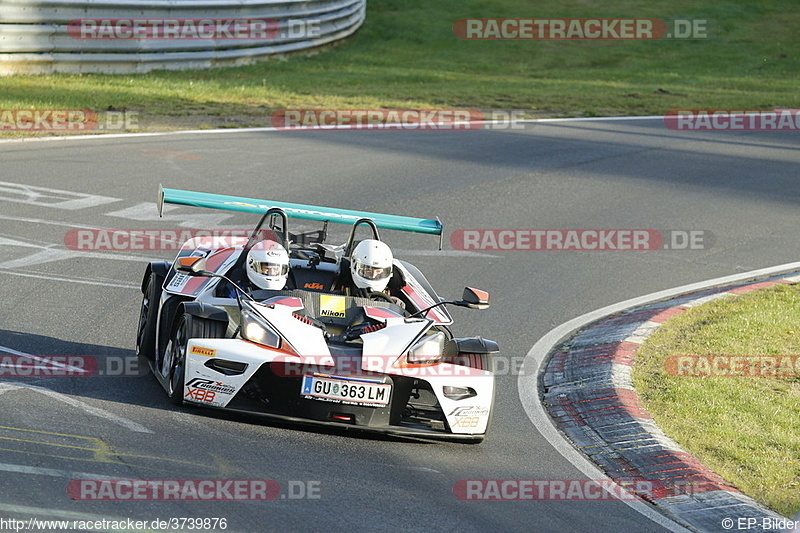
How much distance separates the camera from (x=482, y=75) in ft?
94.9

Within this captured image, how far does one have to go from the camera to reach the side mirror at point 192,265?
8.68m

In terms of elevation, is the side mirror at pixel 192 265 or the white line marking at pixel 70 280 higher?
the side mirror at pixel 192 265

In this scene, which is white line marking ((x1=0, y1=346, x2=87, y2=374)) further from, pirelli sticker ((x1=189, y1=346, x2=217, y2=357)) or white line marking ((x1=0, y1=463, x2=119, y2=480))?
white line marking ((x1=0, y1=463, x2=119, y2=480))

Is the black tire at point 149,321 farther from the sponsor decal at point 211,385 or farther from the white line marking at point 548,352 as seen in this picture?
the white line marking at point 548,352

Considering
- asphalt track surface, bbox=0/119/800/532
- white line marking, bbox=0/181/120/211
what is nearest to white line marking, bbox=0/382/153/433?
asphalt track surface, bbox=0/119/800/532

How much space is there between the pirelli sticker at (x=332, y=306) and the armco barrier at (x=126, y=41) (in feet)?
45.6

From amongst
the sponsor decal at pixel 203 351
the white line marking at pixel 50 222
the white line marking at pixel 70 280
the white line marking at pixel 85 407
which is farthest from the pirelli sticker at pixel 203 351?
the white line marking at pixel 50 222

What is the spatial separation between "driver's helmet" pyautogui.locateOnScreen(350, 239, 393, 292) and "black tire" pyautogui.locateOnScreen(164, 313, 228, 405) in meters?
1.39

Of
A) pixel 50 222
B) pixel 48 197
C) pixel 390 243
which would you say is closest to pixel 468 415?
pixel 390 243

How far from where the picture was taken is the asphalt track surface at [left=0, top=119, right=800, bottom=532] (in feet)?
21.9

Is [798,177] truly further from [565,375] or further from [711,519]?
[711,519]

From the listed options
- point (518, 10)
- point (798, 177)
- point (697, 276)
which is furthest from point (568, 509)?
point (518, 10)

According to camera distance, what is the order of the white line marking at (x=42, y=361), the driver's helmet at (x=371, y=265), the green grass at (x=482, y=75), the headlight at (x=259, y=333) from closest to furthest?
the headlight at (x=259, y=333)
the white line marking at (x=42, y=361)
the driver's helmet at (x=371, y=265)
the green grass at (x=482, y=75)

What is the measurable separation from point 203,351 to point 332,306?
1.34m
